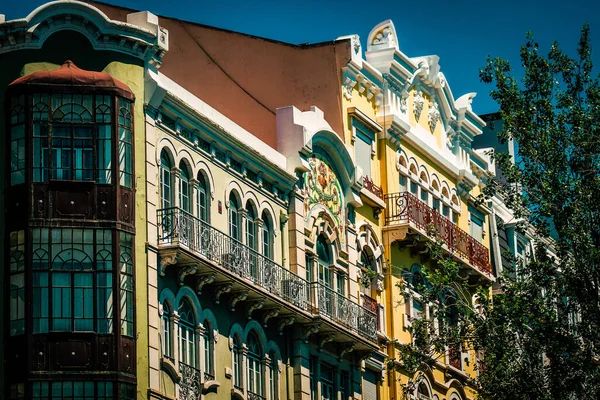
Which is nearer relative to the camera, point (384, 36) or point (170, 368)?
point (170, 368)

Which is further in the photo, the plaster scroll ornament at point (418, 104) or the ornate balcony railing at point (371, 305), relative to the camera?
the plaster scroll ornament at point (418, 104)

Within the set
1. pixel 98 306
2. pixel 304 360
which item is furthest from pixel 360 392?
pixel 98 306

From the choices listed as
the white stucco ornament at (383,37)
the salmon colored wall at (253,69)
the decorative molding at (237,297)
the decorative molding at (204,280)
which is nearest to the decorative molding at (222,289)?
the decorative molding at (237,297)

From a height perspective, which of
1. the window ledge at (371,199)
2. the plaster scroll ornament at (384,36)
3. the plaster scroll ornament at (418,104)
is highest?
the plaster scroll ornament at (384,36)

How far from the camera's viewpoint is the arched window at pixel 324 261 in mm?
49188

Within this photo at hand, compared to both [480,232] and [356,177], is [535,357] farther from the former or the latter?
[480,232]

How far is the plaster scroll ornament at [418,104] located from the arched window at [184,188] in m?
15.0

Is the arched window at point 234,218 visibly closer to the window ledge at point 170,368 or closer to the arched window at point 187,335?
the arched window at point 187,335

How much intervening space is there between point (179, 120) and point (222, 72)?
9.85 meters

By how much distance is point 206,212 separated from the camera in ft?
143

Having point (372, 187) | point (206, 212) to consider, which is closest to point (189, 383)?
point (206, 212)

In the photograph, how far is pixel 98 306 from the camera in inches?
1538

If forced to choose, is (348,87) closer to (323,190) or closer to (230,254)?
(323,190)

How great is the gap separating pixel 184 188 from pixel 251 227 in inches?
135
